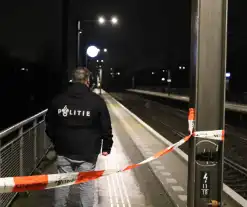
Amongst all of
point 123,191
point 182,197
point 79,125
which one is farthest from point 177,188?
point 79,125

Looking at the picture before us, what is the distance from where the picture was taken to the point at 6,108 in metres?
89.9

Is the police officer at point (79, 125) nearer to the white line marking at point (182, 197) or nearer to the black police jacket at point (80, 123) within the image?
the black police jacket at point (80, 123)

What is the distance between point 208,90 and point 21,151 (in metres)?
3.97

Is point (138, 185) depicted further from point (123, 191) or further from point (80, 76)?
point (80, 76)

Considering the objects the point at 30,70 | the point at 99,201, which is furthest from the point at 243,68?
the point at 99,201

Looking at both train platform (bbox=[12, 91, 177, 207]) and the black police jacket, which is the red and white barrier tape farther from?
train platform (bbox=[12, 91, 177, 207])

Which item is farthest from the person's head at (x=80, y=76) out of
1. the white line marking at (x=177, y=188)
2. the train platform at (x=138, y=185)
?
the white line marking at (x=177, y=188)

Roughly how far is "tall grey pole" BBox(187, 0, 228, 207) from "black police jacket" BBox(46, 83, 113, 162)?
40.0 inches

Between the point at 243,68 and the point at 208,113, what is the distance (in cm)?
8367

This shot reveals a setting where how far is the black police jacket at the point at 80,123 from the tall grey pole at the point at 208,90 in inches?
40.0

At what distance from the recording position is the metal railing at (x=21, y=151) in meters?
5.73

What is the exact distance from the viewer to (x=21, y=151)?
6891mm

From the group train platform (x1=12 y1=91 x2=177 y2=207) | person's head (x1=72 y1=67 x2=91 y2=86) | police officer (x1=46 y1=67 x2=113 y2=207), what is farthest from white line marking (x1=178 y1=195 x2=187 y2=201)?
person's head (x1=72 y1=67 x2=91 y2=86)

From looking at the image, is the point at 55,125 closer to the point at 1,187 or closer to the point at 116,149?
the point at 1,187
